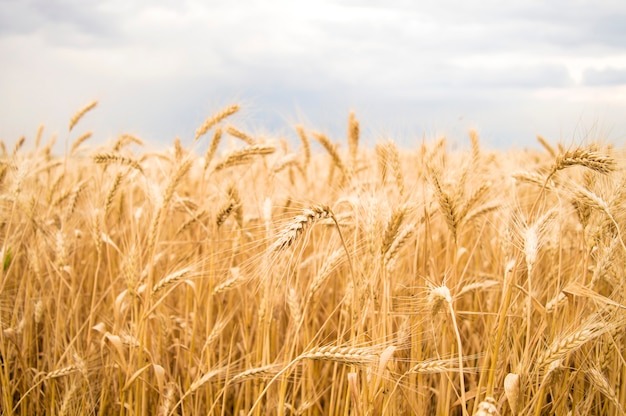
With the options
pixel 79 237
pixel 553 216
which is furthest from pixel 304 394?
pixel 79 237

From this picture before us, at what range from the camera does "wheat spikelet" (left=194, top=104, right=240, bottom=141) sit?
2625 mm

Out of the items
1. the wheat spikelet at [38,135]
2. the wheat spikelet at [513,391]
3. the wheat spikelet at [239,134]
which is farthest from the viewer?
the wheat spikelet at [38,135]

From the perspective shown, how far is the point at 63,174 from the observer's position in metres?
3.29

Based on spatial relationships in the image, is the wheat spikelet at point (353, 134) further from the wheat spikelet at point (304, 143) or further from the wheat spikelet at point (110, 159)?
the wheat spikelet at point (110, 159)

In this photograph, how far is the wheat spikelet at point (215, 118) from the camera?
262 cm

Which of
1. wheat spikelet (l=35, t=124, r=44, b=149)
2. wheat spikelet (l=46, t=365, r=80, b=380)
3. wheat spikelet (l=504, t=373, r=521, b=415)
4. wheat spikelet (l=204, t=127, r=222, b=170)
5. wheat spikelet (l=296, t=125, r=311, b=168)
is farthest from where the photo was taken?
wheat spikelet (l=35, t=124, r=44, b=149)

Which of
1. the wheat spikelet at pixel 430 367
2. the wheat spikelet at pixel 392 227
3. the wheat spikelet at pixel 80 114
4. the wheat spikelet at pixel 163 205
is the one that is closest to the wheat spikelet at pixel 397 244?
the wheat spikelet at pixel 392 227

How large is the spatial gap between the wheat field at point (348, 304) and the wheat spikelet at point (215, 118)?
0.02m

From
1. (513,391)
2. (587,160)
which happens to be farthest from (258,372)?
(587,160)

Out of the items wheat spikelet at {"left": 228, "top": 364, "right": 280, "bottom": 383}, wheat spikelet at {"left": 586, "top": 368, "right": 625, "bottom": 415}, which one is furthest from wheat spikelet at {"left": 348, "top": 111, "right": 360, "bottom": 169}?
wheat spikelet at {"left": 586, "top": 368, "right": 625, "bottom": 415}

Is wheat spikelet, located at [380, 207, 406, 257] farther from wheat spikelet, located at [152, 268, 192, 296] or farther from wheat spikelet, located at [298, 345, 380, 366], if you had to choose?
wheat spikelet, located at [152, 268, 192, 296]

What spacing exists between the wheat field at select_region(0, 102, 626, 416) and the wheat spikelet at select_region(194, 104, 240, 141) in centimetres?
2

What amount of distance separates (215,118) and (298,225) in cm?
161

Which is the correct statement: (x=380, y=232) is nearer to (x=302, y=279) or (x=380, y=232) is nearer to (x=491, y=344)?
(x=491, y=344)
